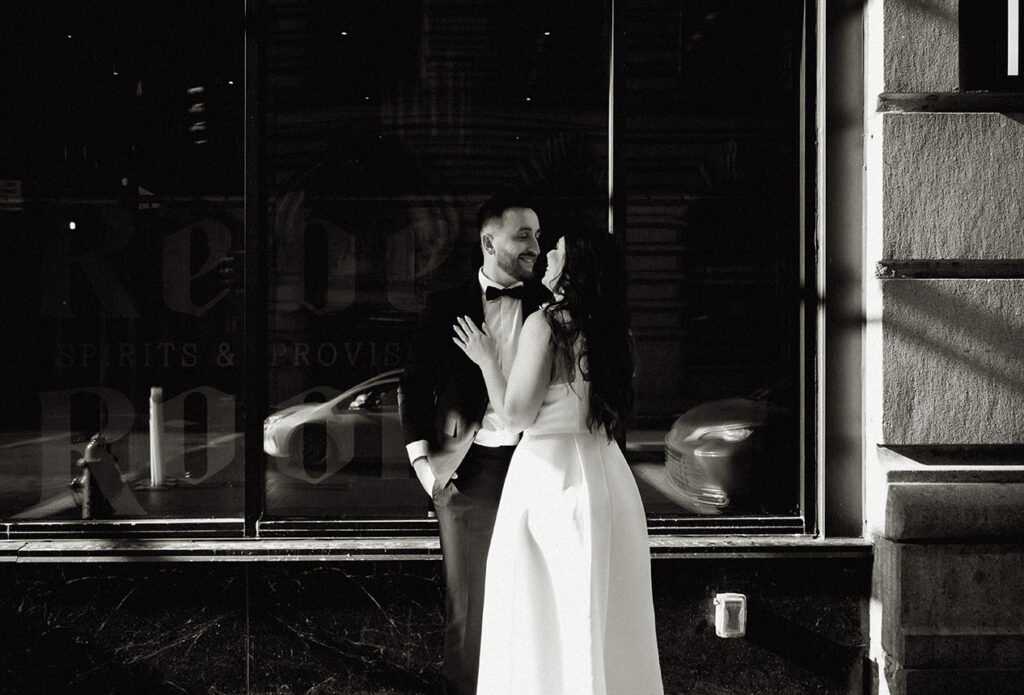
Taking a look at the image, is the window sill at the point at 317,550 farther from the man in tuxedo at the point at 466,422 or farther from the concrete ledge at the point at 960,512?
the man in tuxedo at the point at 466,422

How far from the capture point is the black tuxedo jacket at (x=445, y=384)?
13.7ft

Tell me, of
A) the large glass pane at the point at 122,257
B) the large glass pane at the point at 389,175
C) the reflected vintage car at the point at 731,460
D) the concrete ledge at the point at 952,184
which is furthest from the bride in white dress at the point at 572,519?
the large glass pane at the point at 122,257

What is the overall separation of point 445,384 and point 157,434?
1642 millimetres

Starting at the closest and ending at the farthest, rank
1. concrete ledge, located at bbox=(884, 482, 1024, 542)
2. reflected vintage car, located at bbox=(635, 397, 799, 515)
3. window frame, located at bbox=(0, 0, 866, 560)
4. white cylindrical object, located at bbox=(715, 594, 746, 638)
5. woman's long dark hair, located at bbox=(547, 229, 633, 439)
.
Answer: woman's long dark hair, located at bbox=(547, 229, 633, 439), concrete ledge, located at bbox=(884, 482, 1024, 542), white cylindrical object, located at bbox=(715, 594, 746, 638), window frame, located at bbox=(0, 0, 866, 560), reflected vintage car, located at bbox=(635, 397, 799, 515)

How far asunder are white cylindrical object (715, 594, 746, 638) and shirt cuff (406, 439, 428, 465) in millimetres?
1507

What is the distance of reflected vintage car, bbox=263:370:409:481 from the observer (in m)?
4.94

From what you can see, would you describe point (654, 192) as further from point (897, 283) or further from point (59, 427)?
point (59, 427)

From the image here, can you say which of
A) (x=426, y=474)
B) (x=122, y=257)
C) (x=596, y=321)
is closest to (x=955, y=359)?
(x=596, y=321)

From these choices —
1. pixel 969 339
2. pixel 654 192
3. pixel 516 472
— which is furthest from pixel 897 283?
pixel 516 472

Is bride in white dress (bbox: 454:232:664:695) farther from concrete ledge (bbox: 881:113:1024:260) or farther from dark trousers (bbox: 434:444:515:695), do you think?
concrete ledge (bbox: 881:113:1024:260)

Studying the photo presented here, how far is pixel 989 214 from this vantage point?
4.43 metres

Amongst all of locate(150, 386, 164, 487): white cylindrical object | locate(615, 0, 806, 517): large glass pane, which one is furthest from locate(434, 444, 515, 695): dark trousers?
locate(150, 386, 164, 487): white cylindrical object

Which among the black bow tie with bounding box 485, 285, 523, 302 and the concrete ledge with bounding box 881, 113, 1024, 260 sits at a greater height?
the concrete ledge with bounding box 881, 113, 1024, 260

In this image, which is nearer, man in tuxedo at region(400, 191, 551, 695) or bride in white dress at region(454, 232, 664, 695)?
bride in white dress at region(454, 232, 664, 695)
